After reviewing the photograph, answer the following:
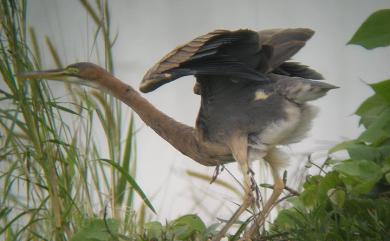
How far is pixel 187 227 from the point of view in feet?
9.40

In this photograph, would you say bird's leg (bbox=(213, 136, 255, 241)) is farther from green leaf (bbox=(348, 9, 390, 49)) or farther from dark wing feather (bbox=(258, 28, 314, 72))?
green leaf (bbox=(348, 9, 390, 49))

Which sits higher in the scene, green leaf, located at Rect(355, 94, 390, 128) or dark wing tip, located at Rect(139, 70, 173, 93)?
dark wing tip, located at Rect(139, 70, 173, 93)

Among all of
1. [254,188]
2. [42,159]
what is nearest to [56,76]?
[42,159]

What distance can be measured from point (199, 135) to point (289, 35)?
0.60 m

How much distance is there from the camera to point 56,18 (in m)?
4.38

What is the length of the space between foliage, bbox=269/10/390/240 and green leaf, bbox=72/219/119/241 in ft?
2.08

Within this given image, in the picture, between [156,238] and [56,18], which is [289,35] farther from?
[56,18]

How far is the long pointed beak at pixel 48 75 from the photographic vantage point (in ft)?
9.61

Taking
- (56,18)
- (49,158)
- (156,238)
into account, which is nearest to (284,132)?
(156,238)

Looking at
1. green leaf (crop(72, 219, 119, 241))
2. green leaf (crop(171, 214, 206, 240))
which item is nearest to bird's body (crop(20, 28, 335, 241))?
green leaf (crop(171, 214, 206, 240))

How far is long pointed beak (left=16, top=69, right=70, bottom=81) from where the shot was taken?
9.61ft

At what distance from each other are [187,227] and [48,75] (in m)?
0.87

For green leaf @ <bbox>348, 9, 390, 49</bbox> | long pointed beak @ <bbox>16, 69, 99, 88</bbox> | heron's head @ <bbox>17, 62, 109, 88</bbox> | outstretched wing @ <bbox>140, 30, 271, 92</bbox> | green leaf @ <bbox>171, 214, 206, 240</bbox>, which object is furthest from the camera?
heron's head @ <bbox>17, 62, 109, 88</bbox>

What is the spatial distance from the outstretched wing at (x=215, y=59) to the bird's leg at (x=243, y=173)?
0.29 m
